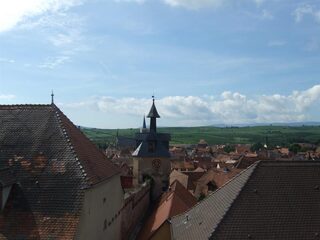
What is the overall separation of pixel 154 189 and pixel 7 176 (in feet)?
109

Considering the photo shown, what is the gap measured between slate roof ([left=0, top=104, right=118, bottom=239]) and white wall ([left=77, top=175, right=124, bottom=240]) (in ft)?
1.64

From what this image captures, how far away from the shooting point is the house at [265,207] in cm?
1639

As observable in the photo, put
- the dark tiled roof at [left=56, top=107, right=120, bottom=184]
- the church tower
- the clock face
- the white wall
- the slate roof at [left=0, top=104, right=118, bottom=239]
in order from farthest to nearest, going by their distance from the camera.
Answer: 1. the clock face
2. the church tower
3. the dark tiled roof at [left=56, top=107, right=120, bottom=184]
4. the white wall
5. the slate roof at [left=0, top=104, right=118, bottom=239]

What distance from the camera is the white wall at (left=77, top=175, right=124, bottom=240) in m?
18.4

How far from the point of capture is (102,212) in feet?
69.9

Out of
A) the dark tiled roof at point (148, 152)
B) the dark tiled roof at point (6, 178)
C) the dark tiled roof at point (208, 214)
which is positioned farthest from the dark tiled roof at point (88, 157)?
the dark tiled roof at point (148, 152)

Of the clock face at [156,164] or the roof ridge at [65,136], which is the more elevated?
the roof ridge at [65,136]

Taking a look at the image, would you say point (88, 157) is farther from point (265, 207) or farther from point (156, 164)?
point (156, 164)

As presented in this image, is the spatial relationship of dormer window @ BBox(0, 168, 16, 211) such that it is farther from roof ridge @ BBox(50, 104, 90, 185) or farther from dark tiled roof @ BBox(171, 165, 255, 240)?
dark tiled roof @ BBox(171, 165, 255, 240)

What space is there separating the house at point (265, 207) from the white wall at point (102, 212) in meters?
3.44

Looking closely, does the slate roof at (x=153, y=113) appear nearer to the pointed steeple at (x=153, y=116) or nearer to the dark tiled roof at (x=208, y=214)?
the pointed steeple at (x=153, y=116)

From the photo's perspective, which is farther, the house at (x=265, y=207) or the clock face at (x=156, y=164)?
the clock face at (x=156, y=164)

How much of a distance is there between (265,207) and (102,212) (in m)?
7.57

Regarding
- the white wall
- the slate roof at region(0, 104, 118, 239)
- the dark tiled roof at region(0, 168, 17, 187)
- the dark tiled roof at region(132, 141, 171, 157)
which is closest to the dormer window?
the dark tiled roof at region(0, 168, 17, 187)
